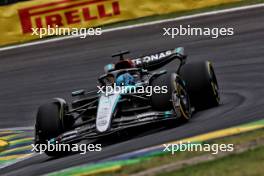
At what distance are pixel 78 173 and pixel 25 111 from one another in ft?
23.6

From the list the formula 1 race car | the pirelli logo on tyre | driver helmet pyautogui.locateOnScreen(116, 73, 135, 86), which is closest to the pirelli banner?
the pirelli logo on tyre

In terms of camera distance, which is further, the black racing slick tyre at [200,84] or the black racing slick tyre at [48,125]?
the black racing slick tyre at [200,84]

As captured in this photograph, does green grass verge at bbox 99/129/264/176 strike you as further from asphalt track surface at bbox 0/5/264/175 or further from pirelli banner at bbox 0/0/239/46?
pirelli banner at bbox 0/0/239/46

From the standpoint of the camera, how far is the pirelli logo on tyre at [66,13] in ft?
69.3

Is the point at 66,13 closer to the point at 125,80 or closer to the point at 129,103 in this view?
the point at 125,80

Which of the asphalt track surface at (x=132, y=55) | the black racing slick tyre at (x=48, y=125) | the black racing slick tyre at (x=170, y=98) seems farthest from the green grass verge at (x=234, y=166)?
the black racing slick tyre at (x=48, y=125)

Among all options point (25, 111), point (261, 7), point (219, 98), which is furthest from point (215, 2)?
point (219, 98)

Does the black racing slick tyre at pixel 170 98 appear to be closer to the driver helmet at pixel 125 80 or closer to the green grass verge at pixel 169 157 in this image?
the driver helmet at pixel 125 80

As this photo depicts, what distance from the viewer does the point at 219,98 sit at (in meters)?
12.0

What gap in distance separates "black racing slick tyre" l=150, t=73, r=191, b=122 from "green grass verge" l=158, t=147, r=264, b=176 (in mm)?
2734

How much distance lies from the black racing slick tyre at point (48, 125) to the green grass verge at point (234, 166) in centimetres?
357

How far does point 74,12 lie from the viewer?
21.2 metres

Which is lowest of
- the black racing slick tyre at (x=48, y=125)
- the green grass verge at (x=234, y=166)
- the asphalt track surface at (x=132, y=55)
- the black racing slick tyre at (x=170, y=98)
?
the asphalt track surface at (x=132, y=55)

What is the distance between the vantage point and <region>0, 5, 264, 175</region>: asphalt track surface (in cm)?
1001
